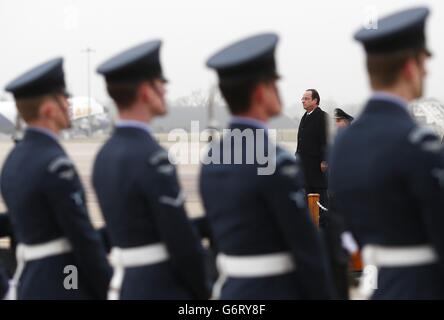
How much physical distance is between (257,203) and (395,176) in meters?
0.49

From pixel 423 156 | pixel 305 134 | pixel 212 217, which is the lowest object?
pixel 305 134

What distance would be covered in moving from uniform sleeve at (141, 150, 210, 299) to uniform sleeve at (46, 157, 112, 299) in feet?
1.37

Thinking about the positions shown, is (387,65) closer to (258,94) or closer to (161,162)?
(258,94)

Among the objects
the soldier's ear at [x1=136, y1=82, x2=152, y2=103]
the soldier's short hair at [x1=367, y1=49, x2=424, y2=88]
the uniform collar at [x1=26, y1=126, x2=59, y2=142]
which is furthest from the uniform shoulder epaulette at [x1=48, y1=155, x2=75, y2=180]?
the soldier's short hair at [x1=367, y1=49, x2=424, y2=88]

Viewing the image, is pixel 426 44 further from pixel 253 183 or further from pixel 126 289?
pixel 126 289

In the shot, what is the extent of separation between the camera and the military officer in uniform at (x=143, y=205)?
131 inches

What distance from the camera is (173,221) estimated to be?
3.29 meters

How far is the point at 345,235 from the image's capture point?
11.0 ft

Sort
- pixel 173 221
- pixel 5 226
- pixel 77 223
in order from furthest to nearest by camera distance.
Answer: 1. pixel 5 226
2. pixel 77 223
3. pixel 173 221

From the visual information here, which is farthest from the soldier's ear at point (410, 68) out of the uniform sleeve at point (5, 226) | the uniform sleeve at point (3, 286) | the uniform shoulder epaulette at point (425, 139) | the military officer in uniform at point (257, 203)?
the uniform sleeve at point (5, 226)

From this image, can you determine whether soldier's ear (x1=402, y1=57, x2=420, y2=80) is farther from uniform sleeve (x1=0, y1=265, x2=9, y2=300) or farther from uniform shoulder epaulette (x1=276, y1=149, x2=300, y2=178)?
uniform sleeve (x1=0, y1=265, x2=9, y2=300)

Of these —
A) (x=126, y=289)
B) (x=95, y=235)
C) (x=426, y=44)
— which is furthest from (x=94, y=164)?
(x=426, y=44)

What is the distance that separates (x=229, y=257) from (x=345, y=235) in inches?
18.8

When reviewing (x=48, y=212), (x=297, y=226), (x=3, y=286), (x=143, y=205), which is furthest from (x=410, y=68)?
(x=3, y=286)
